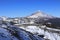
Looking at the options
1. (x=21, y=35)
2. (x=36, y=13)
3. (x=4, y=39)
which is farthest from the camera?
(x=36, y=13)

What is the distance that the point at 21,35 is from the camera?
2758 mm

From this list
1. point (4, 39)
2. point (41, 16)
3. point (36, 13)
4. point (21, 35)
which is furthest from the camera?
point (36, 13)

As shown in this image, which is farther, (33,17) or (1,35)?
(33,17)

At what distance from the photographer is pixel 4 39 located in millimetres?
2453

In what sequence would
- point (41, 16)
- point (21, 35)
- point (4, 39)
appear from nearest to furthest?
1. point (4, 39)
2. point (21, 35)
3. point (41, 16)

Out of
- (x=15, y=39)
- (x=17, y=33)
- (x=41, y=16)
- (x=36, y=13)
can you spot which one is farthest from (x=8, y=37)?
(x=36, y=13)

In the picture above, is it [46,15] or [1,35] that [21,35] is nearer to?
[1,35]

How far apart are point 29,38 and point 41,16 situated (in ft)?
97.9

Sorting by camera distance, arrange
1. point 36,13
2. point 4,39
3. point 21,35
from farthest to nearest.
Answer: point 36,13 → point 21,35 → point 4,39

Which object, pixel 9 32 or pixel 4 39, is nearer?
pixel 4 39

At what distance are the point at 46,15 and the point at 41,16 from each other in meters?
1.09

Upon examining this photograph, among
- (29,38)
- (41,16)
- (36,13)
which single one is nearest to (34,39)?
(29,38)

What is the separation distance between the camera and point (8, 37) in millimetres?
2568

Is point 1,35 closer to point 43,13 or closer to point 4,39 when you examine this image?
point 4,39
